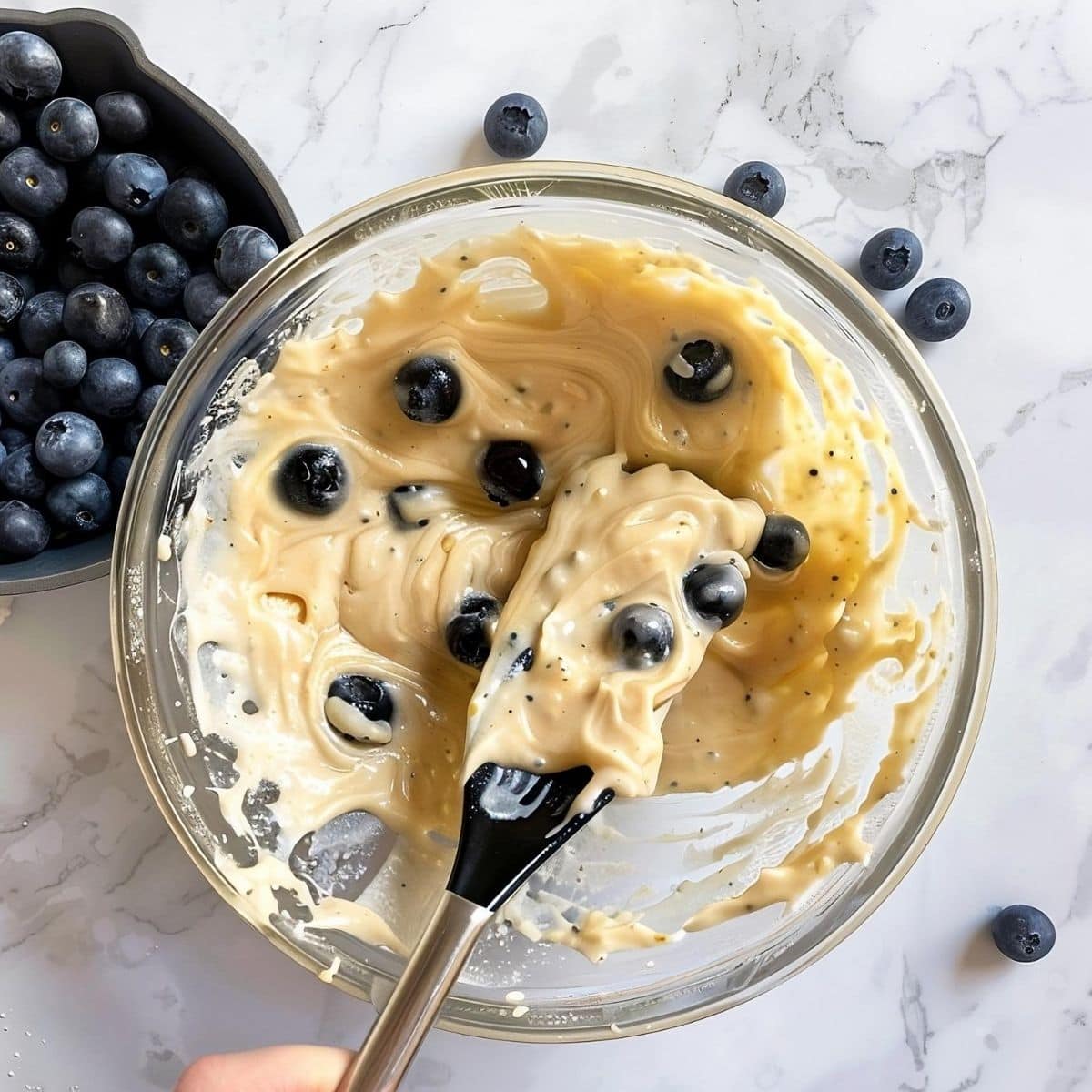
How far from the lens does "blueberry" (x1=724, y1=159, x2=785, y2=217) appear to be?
128 cm

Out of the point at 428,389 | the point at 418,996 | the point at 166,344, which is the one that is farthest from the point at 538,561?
the point at 166,344

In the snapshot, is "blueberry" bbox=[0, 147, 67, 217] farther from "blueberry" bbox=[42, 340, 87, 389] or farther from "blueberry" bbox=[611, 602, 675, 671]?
"blueberry" bbox=[611, 602, 675, 671]

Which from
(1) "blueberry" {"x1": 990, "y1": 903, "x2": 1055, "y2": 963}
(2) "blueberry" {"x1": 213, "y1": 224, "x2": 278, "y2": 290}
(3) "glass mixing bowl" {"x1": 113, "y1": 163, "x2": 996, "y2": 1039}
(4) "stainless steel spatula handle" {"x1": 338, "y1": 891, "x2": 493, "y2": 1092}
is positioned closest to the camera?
(4) "stainless steel spatula handle" {"x1": 338, "y1": 891, "x2": 493, "y2": 1092}

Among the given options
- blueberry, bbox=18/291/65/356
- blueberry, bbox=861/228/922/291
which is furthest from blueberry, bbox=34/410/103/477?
blueberry, bbox=861/228/922/291

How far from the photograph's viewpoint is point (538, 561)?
1104 millimetres

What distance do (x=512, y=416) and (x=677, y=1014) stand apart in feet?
2.04

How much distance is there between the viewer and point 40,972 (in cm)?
132

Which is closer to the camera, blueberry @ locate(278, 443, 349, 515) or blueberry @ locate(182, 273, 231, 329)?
blueberry @ locate(278, 443, 349, 515)

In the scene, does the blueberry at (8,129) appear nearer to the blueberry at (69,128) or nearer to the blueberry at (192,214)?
the blueberry at (69,128)

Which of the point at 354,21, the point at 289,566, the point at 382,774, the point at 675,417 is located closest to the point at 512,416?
the point at 675,417

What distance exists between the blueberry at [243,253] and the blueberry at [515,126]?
0.28m

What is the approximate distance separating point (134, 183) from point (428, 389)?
A: 0.44m

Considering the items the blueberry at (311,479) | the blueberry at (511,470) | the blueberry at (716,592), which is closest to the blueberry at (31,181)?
the blueberry at (311,479)

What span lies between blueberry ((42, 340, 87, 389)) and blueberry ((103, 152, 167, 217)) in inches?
6.6
